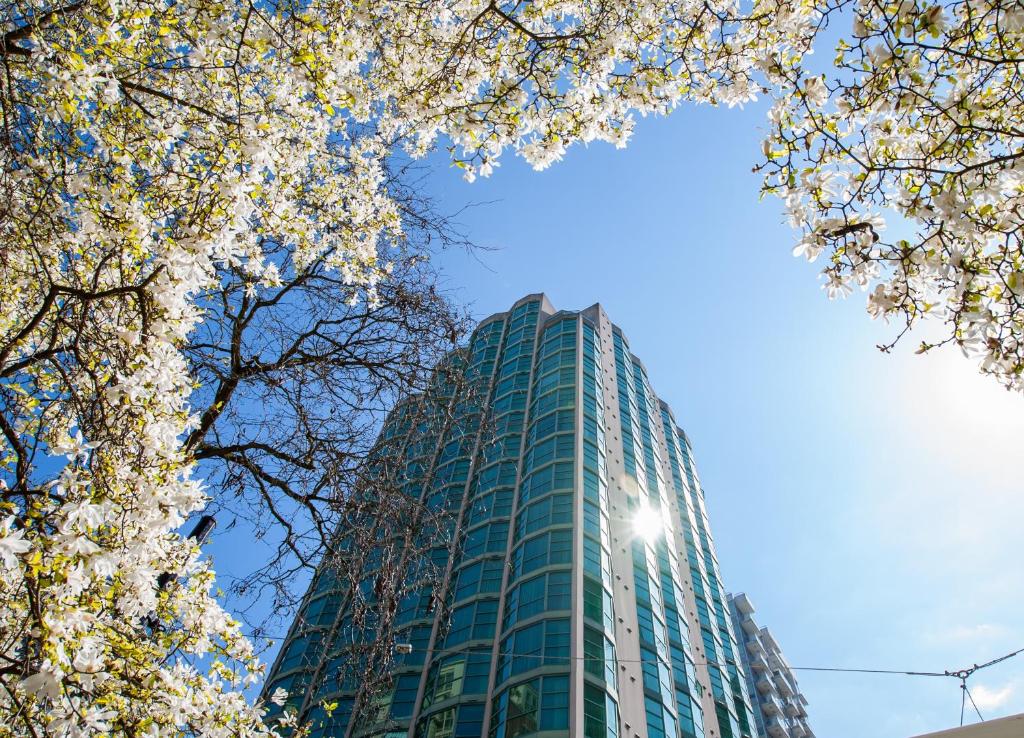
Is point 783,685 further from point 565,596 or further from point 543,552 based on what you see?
point 565,596

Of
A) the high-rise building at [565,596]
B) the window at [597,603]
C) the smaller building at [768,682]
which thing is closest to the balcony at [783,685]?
the smaller building at [768,682]

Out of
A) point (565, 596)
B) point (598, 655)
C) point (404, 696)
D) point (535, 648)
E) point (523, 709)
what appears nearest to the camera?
point (523, 709)

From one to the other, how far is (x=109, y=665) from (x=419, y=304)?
4.51 meters

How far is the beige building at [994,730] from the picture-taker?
4.12 metres

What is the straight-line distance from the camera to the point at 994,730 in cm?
425

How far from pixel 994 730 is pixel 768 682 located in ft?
204

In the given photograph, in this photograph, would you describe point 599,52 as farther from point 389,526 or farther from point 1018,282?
point 389,526

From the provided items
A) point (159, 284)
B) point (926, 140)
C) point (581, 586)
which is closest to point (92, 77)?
point (159, 284)

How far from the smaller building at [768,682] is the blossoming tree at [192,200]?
5591 centimetres

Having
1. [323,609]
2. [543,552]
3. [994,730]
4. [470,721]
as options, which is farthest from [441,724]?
[994,730]

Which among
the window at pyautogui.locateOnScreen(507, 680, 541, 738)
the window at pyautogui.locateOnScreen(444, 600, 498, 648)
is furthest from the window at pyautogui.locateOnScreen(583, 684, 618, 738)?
the window at pyautogui.locateOnScreen(444, 600, 498, 648)

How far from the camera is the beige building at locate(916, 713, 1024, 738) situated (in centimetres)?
412

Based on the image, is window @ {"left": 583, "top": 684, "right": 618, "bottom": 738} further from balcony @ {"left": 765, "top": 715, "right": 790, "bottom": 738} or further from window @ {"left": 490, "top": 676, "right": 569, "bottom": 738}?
balcony @ {"left": 765, "top": 715, "right": 790, "bottom": 738}

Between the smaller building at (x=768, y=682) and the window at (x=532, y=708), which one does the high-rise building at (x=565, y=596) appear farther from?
the smaller building at (x=768, y=682)
